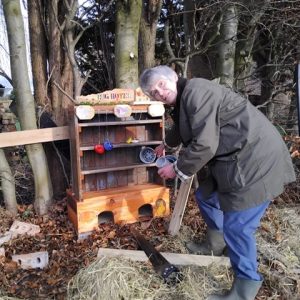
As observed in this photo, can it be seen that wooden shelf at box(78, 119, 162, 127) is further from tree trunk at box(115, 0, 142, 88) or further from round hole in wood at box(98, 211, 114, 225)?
round hole in wood at box(98, 211, 114, 225)

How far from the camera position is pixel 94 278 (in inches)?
110

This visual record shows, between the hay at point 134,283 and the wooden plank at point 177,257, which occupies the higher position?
the hay at point 134,283

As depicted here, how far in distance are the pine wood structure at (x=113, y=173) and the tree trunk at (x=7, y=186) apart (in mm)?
700

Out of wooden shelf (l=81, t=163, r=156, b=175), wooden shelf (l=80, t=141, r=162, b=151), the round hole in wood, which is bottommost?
the round hole in wood

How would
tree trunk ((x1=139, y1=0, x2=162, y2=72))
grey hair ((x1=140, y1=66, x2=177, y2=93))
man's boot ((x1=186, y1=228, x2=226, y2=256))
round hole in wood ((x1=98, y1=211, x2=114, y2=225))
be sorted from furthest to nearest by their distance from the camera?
tree trunk ((x1=139, y1=0, x2=162, y2=72)) < round hole in wood ((x1=98, y1=211, x2=114, y2=225)) < man's boot ((x1=186, y1=228, x2=226, y2=256)) < grey hair ((x1=140, y1=66, x2=177, y2=93))

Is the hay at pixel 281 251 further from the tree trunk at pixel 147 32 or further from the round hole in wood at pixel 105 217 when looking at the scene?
the tree trunk at pixel 147 32

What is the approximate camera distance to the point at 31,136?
4.02 metres

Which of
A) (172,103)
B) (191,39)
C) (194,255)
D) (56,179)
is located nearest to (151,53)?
(191,39)

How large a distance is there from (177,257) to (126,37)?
108 inches

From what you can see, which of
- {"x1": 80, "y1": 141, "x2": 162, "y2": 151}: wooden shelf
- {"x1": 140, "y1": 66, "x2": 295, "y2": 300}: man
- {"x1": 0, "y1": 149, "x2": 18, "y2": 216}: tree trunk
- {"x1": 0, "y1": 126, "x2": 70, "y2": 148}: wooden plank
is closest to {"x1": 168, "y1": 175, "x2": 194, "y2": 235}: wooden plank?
{"x1": 80, "y1": 141, "x2": 162, "y2": 151}: wooden shelf

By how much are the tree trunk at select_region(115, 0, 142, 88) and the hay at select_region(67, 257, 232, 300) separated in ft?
7.94

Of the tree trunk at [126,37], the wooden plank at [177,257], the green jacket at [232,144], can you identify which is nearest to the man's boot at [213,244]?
the wooden plank at [177,257]

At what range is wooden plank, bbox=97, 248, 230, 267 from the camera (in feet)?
10.4

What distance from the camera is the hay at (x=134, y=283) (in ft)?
8.86
